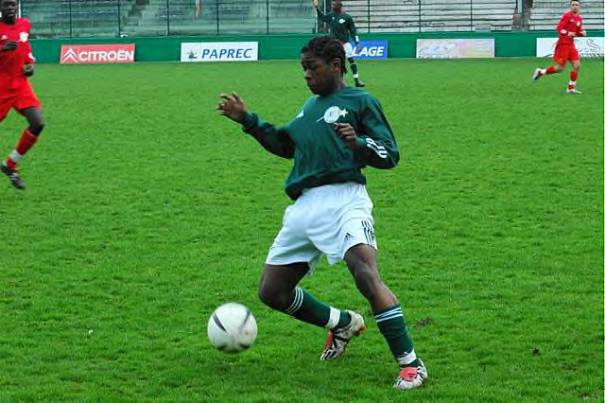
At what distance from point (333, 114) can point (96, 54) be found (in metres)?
35.8

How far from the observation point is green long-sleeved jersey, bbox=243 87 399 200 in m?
6.03

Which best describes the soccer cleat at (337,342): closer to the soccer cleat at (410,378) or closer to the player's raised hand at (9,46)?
the soccer cleat at (410,378)

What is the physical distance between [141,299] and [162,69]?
91.0ft

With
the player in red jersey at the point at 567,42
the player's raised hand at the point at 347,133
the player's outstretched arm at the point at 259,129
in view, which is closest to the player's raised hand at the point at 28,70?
the player's outstretched arm at the point at 259,129

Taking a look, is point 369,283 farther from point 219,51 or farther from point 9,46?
point 219,51

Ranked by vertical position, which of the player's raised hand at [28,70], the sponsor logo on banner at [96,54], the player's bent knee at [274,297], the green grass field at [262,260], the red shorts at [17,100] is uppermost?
the player's raised hand at [28,70]

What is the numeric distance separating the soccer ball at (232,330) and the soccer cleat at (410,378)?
972 mm

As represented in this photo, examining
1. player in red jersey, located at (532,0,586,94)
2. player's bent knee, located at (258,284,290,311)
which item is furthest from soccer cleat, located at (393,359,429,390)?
player in red jersey, located at (532,0,586,94)

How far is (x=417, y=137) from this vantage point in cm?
1703

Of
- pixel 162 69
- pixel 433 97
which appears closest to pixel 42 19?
pixel 162 69

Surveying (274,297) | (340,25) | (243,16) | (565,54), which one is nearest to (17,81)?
(274,297)

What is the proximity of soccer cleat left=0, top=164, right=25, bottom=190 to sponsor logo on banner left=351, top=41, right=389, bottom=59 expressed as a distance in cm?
2740

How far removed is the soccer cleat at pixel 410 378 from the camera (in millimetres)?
5801

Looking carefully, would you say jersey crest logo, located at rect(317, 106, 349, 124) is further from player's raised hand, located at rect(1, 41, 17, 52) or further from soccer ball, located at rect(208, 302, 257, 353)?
player's raised hand, located at rect(1, 41, 17, 52)
